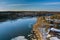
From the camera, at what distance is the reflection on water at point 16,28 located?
1.03 meters

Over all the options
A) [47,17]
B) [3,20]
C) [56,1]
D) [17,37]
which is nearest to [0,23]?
[3,20]

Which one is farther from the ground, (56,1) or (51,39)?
(56,1)

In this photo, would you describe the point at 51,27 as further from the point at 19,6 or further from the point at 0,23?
the point at 0,23

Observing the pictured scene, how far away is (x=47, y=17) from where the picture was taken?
103 centimetres

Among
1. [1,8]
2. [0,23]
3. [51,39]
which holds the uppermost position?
[1,8]

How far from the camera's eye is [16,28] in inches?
41.4

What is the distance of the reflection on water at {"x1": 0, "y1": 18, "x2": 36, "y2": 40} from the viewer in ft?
3.39

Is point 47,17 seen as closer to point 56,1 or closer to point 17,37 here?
point 56,1

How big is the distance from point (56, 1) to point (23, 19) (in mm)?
337

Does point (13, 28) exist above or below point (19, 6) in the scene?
below

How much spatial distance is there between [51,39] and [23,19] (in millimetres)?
306

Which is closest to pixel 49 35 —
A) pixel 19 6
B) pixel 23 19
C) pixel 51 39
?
pixel 51 39

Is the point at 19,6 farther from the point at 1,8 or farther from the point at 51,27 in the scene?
the point at 51,27

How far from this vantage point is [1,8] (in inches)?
40.6
